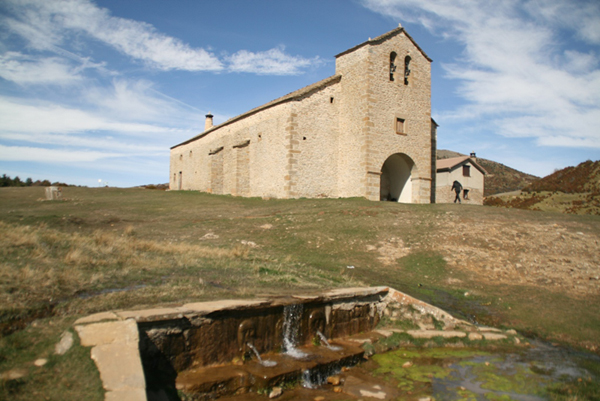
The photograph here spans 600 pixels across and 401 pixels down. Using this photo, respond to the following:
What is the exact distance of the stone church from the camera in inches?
884

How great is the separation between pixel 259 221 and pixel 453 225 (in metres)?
7.44

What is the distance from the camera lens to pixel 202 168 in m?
36.3

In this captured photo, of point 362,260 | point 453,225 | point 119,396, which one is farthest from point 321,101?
point 119,396

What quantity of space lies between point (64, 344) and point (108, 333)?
0.39 meters

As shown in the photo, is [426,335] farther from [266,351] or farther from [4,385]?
[4,385]

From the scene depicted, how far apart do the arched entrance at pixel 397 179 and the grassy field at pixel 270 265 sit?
6.72 metres

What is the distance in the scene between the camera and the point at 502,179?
62.9 m

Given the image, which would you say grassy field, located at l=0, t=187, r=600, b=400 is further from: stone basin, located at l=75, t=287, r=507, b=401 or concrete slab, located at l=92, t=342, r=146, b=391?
stone basin, located at l=75, t=287, r=507, b=401

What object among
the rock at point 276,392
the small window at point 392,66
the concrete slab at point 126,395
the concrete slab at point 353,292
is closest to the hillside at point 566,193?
the small window at point 392,66

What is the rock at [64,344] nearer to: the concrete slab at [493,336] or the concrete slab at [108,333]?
the concrete slab at [108,333]

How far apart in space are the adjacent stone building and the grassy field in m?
18.5

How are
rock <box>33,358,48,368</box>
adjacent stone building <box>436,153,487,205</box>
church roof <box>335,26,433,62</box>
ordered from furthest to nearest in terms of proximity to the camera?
adjacent stone building <box>436,153,487,205</box>, church roof <box>335,26,433,62</box>, rock <box>33,358,48,368</box>

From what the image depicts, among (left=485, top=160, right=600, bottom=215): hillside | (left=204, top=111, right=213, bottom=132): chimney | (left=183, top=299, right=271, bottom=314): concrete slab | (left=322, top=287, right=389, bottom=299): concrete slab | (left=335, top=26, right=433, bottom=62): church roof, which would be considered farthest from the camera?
(left=204, top=111, right=213, bottom=132): chimney

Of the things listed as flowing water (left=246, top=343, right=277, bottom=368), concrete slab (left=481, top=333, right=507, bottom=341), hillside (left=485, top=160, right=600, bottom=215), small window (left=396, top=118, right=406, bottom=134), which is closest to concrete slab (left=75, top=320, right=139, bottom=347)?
flowing water (left=246, top=343, right=277, bottom=368)
